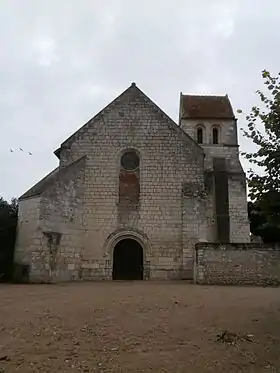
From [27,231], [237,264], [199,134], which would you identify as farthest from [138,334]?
[199,134]

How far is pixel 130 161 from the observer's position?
23375 mm

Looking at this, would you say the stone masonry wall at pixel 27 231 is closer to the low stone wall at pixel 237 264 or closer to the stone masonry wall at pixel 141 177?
the stone masonry wall at pixel 141 177

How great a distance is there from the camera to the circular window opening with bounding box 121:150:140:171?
76.3 ft

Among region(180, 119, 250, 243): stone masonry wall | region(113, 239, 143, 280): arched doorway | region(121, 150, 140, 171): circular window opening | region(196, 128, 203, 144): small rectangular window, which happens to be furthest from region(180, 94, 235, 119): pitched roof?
region(113, 239, 143, 280): arched doorway

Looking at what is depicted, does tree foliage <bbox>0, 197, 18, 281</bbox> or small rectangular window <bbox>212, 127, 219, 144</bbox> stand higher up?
small rectangular window <bbox>212, 127, 219, 144</bbox>

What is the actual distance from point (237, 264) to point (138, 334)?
Result: 36.7ft

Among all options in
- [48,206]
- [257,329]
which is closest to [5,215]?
[48,206]

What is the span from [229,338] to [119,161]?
1648 cm

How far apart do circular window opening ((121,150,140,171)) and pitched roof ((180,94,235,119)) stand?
303 inches

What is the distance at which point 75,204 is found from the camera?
21.9 m

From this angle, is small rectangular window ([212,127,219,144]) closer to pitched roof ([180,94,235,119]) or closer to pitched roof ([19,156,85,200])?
pitched roof ([180,94,235,119])

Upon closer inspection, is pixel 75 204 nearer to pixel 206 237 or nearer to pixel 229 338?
pixel 206 237

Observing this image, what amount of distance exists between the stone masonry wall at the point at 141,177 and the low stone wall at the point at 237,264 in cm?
297

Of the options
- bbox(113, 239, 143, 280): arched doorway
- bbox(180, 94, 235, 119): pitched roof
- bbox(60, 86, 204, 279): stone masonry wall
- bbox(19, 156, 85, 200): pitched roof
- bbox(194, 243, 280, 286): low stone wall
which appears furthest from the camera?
bbox(180, 94, 235, 119): pitched roof
